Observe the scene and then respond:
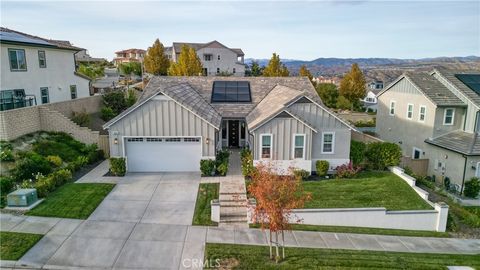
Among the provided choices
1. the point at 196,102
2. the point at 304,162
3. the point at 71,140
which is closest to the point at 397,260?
the point at 304,162

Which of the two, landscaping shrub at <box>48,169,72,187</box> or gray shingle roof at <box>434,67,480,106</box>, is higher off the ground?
gray shingle roof at <box>434,67,480,106</box>

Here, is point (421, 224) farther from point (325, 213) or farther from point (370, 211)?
point (325, 213)

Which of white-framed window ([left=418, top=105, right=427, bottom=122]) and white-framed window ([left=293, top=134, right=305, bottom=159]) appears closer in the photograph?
white-framed window ([left=293, top=134, right=305, bottom=159])

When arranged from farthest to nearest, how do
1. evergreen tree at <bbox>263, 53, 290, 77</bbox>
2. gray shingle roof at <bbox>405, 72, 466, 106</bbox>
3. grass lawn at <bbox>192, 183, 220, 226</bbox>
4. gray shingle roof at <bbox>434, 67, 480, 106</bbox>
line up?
evergreen tree at <bbox>263, 53, 290, 77</bbox> < gray shingle roof at <bbox>405, 72, 466, 106</bbox> < gray shingle roof at <bbox>434, 67, 480, 106</bbox> < grass lawn at <bbox>192, 183, 220, 226</bbox>

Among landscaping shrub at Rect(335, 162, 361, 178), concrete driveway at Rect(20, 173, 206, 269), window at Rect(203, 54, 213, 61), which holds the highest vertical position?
window at Rect(203, 54, 213, 61)

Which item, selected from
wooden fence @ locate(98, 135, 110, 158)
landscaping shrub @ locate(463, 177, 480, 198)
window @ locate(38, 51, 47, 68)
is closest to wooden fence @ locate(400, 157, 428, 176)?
landscaping shrub @ locate(463, 177, 480, 198)

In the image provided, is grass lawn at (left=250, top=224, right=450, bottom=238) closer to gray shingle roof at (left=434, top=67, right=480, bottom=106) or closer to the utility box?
the utility box

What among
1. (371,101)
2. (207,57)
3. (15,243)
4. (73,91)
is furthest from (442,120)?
(207,57)

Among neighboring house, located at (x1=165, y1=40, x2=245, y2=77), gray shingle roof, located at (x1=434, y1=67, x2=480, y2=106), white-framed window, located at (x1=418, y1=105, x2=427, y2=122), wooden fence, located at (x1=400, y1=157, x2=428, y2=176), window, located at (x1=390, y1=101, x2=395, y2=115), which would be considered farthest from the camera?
neighboring house, located at (x1=165, y1=40, x2=245, y2=77)
